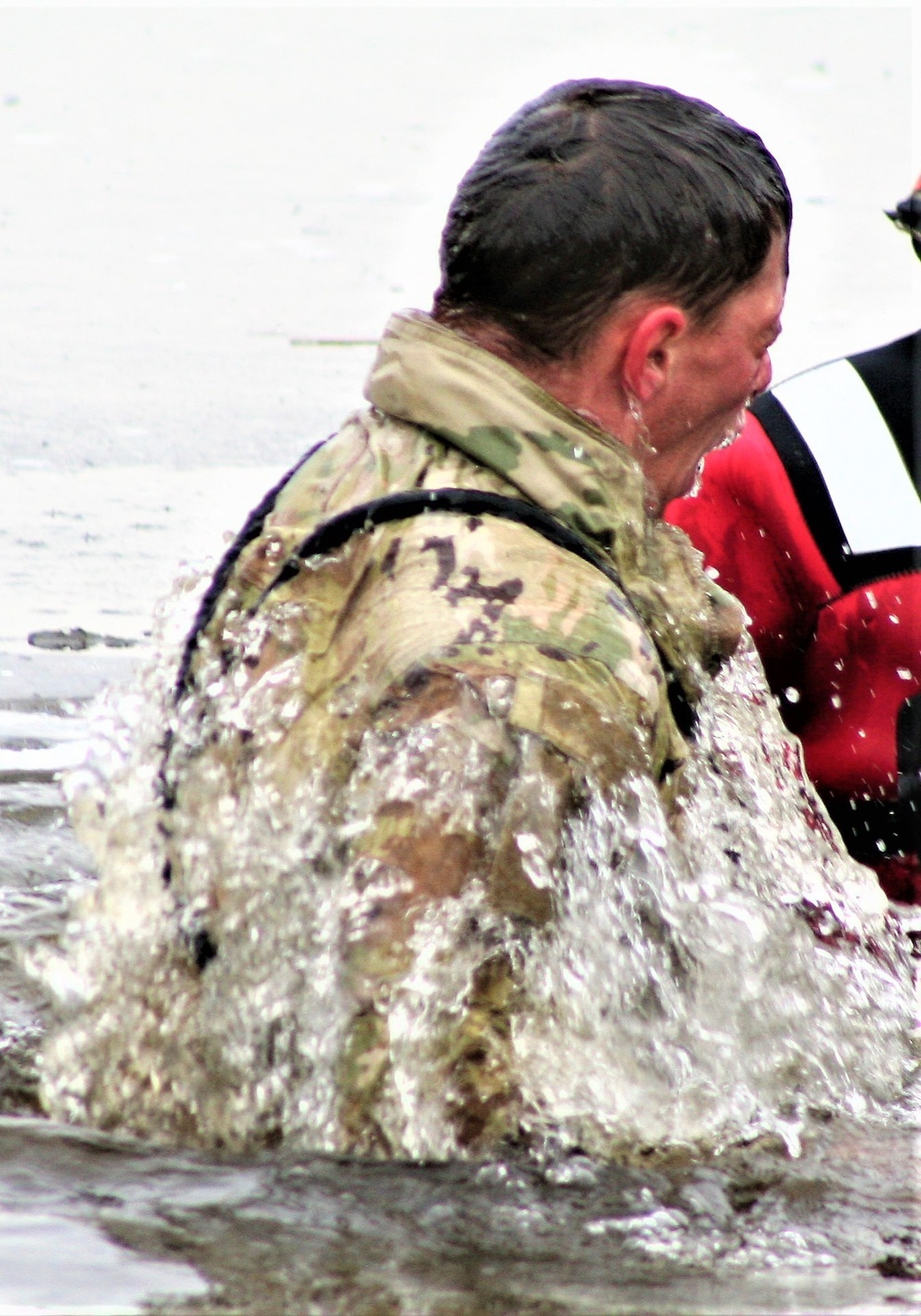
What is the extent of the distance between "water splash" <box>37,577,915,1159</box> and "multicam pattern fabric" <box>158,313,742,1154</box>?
11 mm

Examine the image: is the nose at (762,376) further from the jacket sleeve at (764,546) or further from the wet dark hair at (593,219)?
the jacket sleeve at (764,546)

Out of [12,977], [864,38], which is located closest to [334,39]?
[864,38]

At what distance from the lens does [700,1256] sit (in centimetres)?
251

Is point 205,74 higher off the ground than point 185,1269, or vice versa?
point 205,74

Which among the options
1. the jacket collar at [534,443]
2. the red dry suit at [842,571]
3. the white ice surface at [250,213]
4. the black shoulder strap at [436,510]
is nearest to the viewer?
the black shoulder strap at [436,510]

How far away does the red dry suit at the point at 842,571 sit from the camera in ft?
12.0

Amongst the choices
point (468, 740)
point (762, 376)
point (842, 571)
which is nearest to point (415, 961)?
point (468, 740)

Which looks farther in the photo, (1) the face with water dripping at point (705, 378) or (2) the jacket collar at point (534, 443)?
(1) the face with water dripping at point (705, 378)

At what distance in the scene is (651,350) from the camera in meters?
2.72

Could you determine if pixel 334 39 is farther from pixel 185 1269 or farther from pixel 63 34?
pixel 185 1269

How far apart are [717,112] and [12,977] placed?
1.79 m

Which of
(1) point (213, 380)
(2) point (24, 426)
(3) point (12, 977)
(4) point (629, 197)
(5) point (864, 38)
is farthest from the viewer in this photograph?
(5) point (864, 38)

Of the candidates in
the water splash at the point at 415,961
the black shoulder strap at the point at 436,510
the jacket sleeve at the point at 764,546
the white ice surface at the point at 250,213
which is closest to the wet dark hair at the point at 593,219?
the black shoulder strap at the point at 436,510

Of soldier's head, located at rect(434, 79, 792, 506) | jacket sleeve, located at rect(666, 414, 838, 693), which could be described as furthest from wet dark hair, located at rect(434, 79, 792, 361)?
jacket sleeve, located at rect(666, 414, 838, 693)
